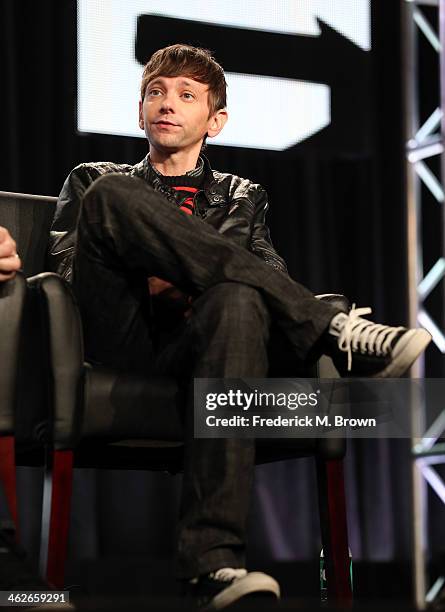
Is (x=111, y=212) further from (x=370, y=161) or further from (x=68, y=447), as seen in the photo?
(x=370, y=161)

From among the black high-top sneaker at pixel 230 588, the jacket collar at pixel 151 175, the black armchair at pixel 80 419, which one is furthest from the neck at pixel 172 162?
the black high-top sneaker at pixel 230 588

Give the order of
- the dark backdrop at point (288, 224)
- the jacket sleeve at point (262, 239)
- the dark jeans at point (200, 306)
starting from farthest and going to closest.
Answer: the dark backdrop at point (288, 224) < the jacket sleeve at point (262, 239) < the dark jeans at point (200, 306)

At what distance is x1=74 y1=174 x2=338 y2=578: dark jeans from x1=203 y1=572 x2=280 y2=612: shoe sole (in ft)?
0.18

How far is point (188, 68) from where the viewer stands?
2.24 m

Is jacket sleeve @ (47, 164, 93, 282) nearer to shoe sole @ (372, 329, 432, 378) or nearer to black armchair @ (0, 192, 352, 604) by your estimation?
black armchair @ (0, 192, 352, 604)

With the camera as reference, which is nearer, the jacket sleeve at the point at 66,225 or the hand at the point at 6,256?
the hand at the point at 6,256

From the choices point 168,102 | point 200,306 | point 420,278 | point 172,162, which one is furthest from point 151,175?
point 420,278

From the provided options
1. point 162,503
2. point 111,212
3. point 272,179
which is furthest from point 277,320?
point 272,179

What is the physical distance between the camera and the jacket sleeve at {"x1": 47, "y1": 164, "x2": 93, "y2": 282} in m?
1.97

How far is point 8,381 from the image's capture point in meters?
1.70

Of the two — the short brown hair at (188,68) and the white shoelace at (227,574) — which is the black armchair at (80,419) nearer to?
the white shoelace at (227,574)

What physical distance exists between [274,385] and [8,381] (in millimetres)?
466

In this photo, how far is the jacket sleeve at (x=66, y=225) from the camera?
1972 millimetres

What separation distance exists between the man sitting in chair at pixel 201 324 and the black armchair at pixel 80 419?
50 millimetres
